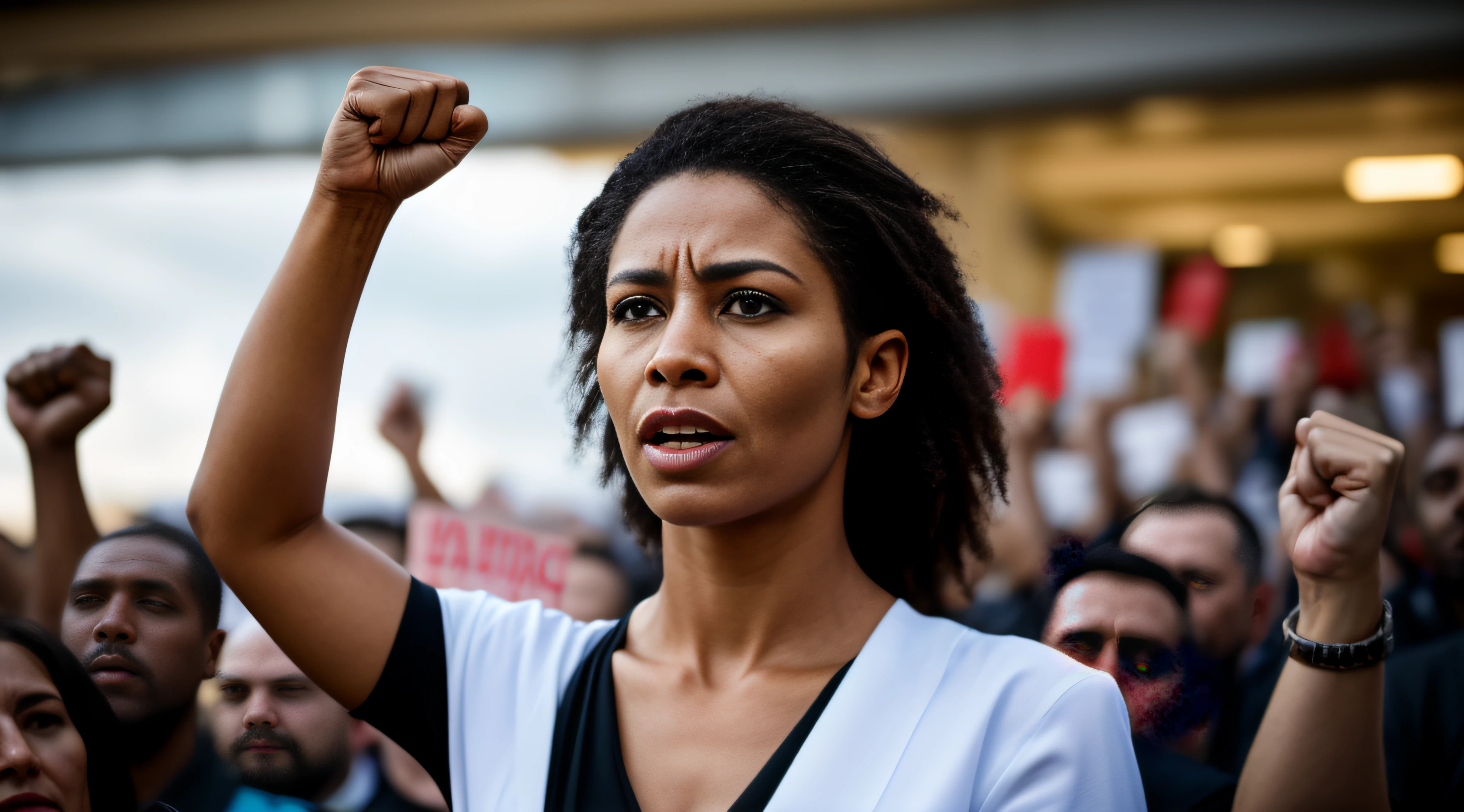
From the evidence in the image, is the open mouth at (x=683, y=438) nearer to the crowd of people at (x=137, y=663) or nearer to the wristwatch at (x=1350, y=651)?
the wristwatch at (x=1350, y=651)

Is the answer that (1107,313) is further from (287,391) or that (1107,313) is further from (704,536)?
(287,391)

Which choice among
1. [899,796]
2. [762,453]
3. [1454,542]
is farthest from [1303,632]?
[1454,542]

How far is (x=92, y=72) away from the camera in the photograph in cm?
1080

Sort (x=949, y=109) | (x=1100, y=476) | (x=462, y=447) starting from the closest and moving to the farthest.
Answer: (x=1100, y=476)
(x=949, y=109)
(x=462, y=447)

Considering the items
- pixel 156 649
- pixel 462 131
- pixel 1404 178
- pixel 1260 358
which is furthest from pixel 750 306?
pixel 1404 178

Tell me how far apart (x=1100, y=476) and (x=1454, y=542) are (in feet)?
5.17

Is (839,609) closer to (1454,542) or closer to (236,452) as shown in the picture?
(236,452)

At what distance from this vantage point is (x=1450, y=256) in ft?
34.7

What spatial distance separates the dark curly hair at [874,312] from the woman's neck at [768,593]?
188 millimetres

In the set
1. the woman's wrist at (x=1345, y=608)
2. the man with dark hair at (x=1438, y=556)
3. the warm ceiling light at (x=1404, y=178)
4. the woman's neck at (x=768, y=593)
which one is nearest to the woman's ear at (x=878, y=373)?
the woman's neck at (x=768, y=593)

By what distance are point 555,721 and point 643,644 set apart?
0.64ft

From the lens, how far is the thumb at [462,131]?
1.60 metres

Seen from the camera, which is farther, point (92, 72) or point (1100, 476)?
point (92, 72)

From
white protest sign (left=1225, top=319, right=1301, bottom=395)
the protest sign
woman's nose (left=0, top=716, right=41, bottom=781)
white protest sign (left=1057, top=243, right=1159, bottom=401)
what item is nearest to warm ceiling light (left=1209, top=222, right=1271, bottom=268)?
white protest sign (left=1225, top=319, right=1301, bottom=395)
